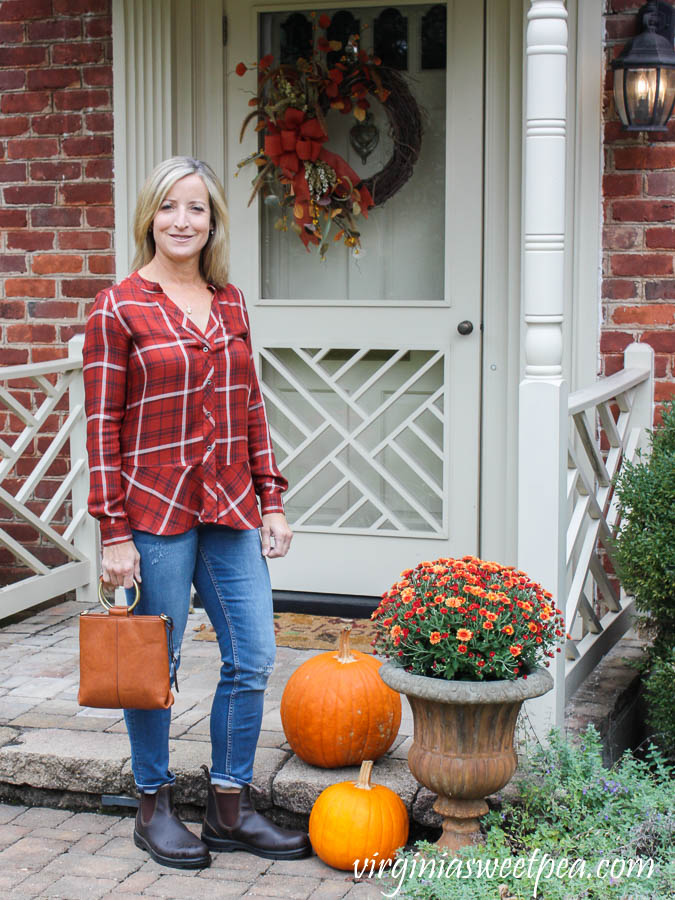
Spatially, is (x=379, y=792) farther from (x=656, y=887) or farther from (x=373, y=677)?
(x=656, y=887)

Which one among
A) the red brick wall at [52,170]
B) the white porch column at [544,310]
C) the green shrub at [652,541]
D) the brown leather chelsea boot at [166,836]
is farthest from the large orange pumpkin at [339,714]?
the red brick wall at [52,170]

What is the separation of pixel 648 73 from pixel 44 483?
2.89 meters

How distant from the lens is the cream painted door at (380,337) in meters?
4.60

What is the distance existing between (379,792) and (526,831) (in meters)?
0.40

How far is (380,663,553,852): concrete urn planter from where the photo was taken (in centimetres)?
278

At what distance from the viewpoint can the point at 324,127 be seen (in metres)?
4.65

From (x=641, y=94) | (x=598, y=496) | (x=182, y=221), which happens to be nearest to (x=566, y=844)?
(x=598, y=496)

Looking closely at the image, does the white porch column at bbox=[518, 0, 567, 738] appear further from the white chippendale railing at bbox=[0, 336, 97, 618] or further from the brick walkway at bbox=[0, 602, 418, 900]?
the white chippendale railing at bbox=[0, 336, 97, 618]

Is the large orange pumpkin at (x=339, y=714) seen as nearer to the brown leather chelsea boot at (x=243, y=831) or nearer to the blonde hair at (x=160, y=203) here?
the brown leather chelsea boot at (x=243, y=831)

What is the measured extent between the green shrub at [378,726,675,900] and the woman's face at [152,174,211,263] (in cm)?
154

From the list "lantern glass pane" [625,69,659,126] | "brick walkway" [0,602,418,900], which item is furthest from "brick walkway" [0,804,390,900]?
"lantern glass pane" [625,69,659,126]

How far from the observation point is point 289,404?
16.1ft

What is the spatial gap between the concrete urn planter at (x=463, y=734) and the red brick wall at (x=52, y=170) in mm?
2669

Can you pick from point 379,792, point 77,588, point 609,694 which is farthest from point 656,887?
point 77,588
